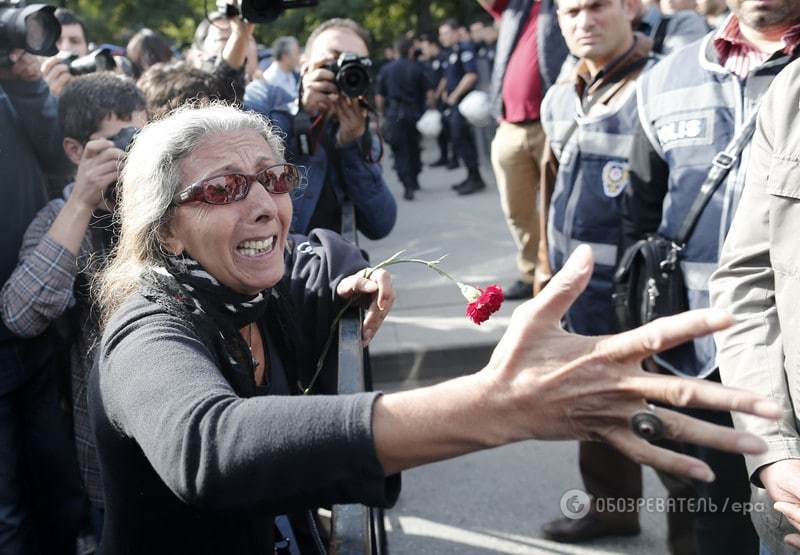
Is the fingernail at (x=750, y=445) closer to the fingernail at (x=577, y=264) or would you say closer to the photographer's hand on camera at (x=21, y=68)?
the fingernail at (x=577, y=264)

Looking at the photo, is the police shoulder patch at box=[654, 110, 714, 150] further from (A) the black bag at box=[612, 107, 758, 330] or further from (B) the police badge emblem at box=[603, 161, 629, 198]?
(B) the police badge emblem at box=[603, 161, 629, 198]

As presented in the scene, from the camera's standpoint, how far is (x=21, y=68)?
10.5 feet

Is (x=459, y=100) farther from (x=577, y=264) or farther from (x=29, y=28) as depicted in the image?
(x=577, y=264)

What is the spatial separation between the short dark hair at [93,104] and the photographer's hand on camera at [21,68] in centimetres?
39

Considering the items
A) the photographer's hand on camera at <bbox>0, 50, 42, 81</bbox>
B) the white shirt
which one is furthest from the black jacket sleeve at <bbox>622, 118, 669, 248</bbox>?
the white shirt

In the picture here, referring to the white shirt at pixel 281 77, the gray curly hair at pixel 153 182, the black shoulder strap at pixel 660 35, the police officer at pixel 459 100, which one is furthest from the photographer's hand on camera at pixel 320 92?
the police officer at pixel 459 100

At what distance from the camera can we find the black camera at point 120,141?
2.67 metres

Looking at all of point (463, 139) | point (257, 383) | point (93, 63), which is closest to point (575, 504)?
point (257, 383)

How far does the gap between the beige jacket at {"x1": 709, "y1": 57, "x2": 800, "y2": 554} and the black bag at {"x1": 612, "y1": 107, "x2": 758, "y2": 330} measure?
47 cm

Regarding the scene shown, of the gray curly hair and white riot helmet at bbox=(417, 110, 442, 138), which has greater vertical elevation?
the gray curly hair

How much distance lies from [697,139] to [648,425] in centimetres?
165

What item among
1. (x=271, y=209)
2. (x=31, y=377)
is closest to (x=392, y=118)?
(x=31, y=377)

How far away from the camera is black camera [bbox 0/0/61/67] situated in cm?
289

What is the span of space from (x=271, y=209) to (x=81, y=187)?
1.00 metres
